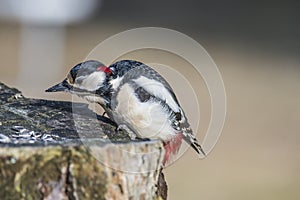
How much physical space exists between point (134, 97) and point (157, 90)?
9cm

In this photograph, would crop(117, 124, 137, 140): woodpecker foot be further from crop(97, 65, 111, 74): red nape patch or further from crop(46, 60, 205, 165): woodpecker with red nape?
crop(97, 65, 111, 74): red nape patch

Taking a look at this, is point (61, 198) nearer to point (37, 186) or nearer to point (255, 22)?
point (37, 186)

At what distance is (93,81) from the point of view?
1.58m

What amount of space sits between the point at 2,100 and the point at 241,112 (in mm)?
2604

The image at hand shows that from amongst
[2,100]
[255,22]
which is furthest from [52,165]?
[255,22]

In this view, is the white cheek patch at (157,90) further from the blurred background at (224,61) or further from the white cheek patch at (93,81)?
the blurred background at (224,61)

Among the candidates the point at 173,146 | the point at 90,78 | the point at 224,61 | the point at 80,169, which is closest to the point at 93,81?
the point at 90,78

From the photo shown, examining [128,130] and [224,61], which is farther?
[224,61]

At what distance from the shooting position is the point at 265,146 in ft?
12.1

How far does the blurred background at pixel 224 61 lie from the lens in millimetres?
3279

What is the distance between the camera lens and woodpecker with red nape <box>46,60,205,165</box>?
158cm

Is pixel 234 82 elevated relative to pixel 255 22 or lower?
lower

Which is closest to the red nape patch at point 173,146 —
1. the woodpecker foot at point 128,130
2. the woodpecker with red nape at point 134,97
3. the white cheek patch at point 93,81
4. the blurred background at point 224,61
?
the woodpecker with red nape at point 134,97

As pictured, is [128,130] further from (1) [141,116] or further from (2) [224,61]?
(2) [224,61]
